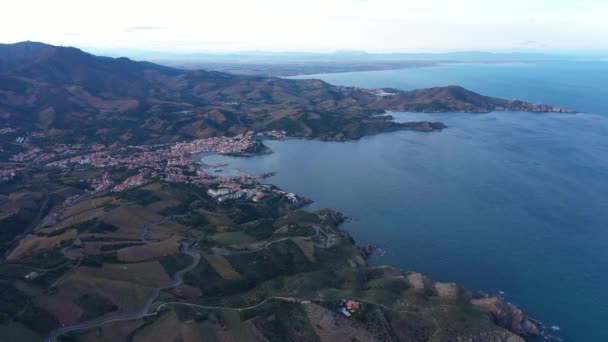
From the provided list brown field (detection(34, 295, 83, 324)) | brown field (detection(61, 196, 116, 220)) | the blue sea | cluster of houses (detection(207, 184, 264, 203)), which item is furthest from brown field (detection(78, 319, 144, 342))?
cluster of houses (detection(207, 184, 264, 203))

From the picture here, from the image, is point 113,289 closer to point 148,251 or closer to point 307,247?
point 148,251

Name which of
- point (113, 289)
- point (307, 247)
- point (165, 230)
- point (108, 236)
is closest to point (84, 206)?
point (108, 236)

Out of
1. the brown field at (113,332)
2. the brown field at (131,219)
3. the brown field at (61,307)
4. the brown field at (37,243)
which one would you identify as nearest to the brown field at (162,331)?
the brown field at (113,332)

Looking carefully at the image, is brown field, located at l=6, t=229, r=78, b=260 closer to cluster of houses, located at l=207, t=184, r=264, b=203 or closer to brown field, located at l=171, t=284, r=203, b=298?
brown field, located at l=171, t=284, r=203, b=298

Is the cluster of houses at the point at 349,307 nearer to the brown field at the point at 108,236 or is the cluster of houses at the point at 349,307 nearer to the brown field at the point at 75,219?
the brown field at the point at 108,236

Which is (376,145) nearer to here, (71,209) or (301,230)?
(301,230)

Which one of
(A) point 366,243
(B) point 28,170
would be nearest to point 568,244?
(A) point 366,243

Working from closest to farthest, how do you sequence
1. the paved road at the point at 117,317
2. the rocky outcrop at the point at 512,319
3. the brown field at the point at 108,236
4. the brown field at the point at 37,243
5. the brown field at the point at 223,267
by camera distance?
the paved road at the point at 117,317 → the rocky outcrop at the point at 512,319 → the brown field at the point at 223,267 → the brown field at the point at 37,243 → the brown field at the point at 108,236
